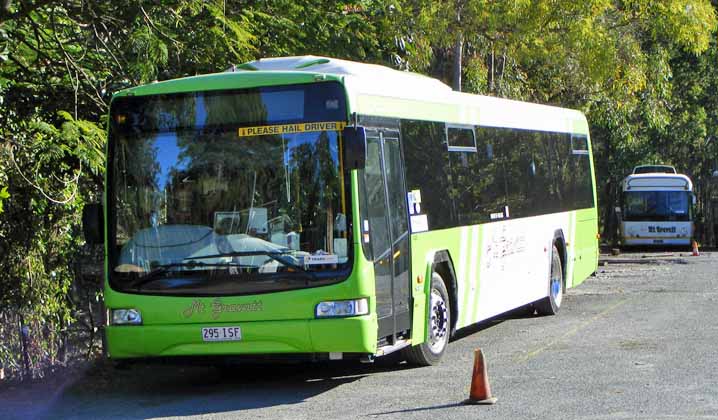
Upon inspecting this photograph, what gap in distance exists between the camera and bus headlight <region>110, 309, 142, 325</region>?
10.4 metres

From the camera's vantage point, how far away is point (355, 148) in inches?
388

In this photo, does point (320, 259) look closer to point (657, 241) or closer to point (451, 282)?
point (451, 282)

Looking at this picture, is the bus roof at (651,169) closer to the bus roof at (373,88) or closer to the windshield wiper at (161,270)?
the bus roof at (373,88)

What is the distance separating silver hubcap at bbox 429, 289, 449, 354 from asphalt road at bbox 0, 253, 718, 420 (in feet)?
0.78

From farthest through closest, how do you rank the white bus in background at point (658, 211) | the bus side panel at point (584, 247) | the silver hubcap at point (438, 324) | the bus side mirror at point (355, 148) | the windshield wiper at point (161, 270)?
the white bus in background at point (658, 211) → the bus side panel at point (584, 247) → the silver hubcap at point (438, 324) → the windshield wiper at point (161, 270) → the bus side mirror at point (355, 148)

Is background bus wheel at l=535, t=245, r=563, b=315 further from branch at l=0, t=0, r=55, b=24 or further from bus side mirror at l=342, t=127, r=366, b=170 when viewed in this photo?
branch at l=0, t=0, r=55, b=24

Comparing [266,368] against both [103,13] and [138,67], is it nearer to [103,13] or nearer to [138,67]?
[138,67]

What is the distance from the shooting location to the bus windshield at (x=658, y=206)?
128 feet

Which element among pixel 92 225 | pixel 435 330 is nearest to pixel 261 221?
pixel 92 225

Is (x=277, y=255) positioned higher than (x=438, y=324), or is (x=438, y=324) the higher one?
(x=277, y=255)

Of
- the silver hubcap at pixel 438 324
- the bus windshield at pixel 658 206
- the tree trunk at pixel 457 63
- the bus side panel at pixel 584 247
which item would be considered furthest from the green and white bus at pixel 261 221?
the bus windshield at pixel 658 206

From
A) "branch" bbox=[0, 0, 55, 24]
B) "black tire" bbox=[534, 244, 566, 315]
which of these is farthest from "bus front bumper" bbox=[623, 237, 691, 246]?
"branch" bbox=[0, 0, 55, 24]

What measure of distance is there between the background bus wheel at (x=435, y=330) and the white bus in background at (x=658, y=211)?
27.9 meters

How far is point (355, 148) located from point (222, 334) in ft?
6.78
